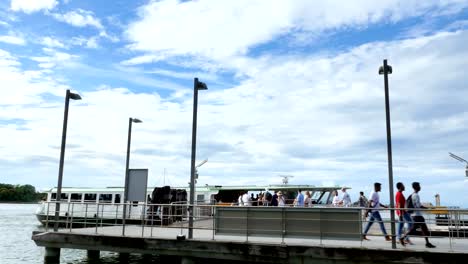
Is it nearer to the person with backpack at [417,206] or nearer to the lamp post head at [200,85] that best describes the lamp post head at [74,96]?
the lamp post head at [200,85]

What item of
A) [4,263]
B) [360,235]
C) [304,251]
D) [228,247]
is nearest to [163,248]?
[228,247]

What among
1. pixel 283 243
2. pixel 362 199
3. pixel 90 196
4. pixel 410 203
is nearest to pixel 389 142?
pixel 410 203

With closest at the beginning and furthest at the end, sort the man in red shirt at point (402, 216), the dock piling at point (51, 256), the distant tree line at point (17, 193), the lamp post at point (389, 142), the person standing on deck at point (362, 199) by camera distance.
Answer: the lamp post at point (389, 142) → the man in red shirt at point (402, 216) → the dock piling at point (51, 256) → the person standing on deck at point (362, 199) → the distant tree line at point (17, 193)

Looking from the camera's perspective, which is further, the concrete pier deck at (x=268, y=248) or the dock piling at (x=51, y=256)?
the dock piling at (x=51, y=256)

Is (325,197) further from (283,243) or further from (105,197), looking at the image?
(283,243)

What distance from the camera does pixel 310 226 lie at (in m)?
13.6

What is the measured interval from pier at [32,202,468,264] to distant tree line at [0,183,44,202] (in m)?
164

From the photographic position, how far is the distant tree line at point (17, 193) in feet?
545

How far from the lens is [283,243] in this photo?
43.2ft

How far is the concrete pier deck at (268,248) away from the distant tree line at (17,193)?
16235 centimetres

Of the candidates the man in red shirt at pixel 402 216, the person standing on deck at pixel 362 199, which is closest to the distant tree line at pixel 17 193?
the person standing on deck at pixel 362 199

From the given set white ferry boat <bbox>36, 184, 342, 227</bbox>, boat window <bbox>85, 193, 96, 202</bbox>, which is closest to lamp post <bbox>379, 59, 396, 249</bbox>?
white ferry boat <bbox>36, 184, 342, 227</bbox>

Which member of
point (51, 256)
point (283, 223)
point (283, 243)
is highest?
point (283, 223)

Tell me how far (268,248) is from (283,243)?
47cm
